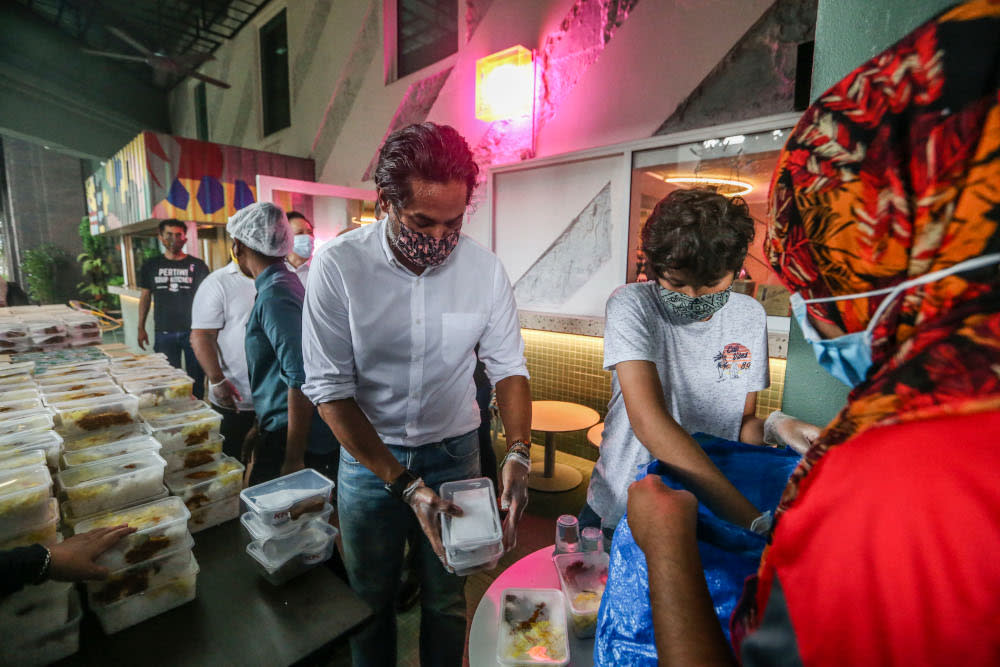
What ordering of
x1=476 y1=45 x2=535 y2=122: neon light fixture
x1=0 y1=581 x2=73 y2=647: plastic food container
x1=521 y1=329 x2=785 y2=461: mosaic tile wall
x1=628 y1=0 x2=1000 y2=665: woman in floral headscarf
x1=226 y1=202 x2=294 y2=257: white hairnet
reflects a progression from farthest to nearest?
1. x1=521 y1=329 x2=785 y2=461: mosaic tile wall
2. x1=476 y1=45 x2=535 y2=122: neon light fixture
3. x1=226 y1=202 x2=294 y2=257: white hairnet
4. x1=0 y1=581 x2=73 y2=647: plastic food container
5. x1=628 y1=0 x2=1000 y2=665: woman in floral headscarf

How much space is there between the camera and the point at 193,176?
621cm

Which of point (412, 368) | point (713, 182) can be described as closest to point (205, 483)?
point (412, 368)

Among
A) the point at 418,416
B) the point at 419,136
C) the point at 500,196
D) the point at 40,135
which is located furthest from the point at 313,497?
the point at 40,135

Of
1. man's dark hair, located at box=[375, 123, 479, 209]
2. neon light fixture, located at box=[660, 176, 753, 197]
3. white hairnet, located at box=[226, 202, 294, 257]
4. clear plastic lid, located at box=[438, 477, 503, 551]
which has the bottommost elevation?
clear plastic lid, located at box=[438, 477, 503, 551]

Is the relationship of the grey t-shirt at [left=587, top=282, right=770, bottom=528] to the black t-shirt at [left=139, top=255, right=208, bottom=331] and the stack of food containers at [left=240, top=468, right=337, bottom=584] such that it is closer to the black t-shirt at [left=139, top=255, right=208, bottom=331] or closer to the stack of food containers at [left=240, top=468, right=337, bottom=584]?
the stack of food containers at [left=240, top=468, right=337, bottom=584]

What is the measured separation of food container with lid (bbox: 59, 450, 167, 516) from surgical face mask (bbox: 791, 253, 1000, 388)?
1.51 m

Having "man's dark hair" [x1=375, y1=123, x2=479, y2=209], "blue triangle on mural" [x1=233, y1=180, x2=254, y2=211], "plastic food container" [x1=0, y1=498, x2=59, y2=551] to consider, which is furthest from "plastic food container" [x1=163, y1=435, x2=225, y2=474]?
"blue triangle on mural" [x1=233, y1=180, x2=254, y2=211]

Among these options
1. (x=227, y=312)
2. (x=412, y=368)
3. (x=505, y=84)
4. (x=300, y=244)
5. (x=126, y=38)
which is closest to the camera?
(x=412, y=368)

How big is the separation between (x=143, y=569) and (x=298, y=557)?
1.10 ft

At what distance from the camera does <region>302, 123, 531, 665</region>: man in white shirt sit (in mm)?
1332

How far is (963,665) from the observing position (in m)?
0.33

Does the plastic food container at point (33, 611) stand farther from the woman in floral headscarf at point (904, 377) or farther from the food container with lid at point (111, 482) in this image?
the woman in floral headscarf at point (904, 377)

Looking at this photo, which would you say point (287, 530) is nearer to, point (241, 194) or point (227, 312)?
point (227, 312)

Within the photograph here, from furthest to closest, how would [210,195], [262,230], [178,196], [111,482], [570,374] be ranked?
[210,195] → [178,196] → [570,374] → [262,230] → [111,482]
